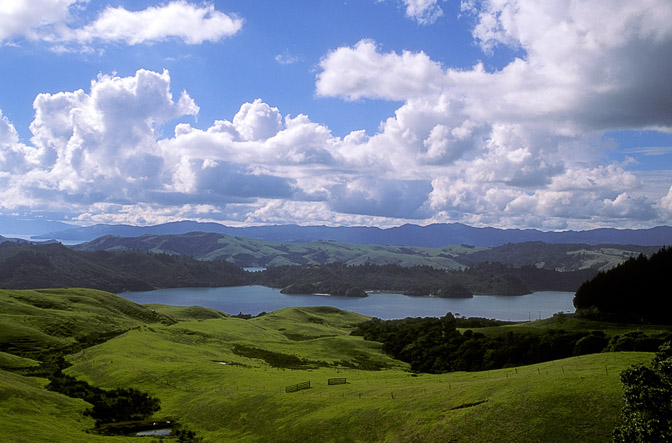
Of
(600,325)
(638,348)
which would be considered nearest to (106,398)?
(638,348)

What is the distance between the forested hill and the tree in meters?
94.3

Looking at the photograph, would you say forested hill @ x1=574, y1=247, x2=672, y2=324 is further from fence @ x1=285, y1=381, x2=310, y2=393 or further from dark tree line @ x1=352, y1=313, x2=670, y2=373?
fence @ x1=285, y1=381, x2=310, y2=393

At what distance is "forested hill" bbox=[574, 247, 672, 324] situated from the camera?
113 m

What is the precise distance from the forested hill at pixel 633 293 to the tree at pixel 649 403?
94317mm

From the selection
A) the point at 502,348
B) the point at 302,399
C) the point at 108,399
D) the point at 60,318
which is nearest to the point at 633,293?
the point at 502,348

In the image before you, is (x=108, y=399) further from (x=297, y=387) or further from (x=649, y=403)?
(x=649, y=403)

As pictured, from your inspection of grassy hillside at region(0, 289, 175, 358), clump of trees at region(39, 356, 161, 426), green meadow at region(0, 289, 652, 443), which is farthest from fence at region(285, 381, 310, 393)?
grassy hillside at region(0, 289, 175, 358)

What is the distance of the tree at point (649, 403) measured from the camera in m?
30.0

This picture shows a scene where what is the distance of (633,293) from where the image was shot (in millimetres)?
116875

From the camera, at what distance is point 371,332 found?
518ft

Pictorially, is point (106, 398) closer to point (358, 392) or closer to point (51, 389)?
point (51, 389)

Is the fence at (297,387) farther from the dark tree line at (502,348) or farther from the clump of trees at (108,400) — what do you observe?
the dark tree line at (502,348)

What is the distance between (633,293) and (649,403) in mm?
102555

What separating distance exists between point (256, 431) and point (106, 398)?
23.5 metres
